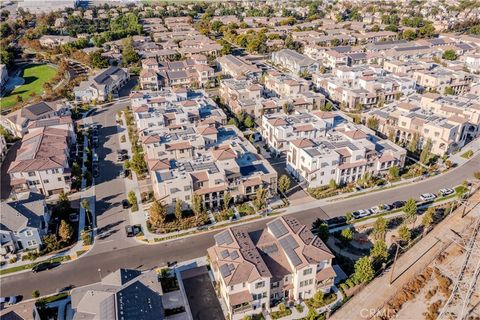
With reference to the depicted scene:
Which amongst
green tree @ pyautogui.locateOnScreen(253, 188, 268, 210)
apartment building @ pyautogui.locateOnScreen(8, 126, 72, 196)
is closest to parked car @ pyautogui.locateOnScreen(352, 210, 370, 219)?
green tree @ pyautogui.locateOnScreen(253, 188, 268, 210)

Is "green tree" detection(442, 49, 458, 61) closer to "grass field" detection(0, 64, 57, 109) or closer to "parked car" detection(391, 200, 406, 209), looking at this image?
"parked car" detection(391, 200, 406, 209)

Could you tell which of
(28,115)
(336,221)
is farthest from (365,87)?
(28,115)

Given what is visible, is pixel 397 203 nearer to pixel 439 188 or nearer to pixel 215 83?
pixel 439 188

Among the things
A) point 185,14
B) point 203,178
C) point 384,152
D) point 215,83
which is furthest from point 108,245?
point 185,14

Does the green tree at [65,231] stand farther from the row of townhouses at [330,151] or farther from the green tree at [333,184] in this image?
the green tree at [333,184]

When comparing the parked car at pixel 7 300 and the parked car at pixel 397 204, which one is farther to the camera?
the parked car at pixel 397 204

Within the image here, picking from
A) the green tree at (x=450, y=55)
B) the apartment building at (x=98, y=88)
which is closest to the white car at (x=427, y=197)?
the apartment building at (x=98, y=88)
